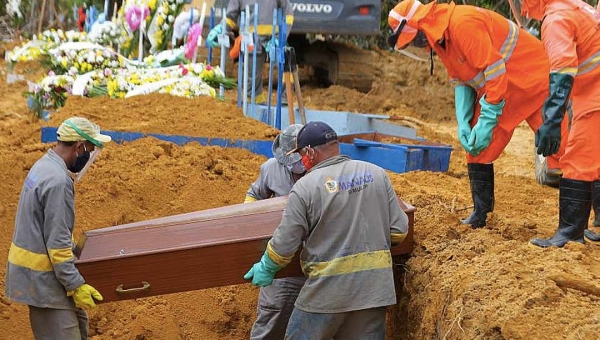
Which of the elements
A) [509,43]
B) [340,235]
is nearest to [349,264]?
[340,235]

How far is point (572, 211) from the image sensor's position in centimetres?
523

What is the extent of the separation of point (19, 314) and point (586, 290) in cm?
373

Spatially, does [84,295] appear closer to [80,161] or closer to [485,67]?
[80,161]

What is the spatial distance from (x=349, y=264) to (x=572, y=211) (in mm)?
1409

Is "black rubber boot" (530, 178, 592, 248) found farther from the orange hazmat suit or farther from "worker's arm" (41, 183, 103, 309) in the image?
"worker's arm" (41, 183, 103, 309)

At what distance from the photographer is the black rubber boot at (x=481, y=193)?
6031mm

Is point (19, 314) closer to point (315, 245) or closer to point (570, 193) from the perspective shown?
point (315, 245)

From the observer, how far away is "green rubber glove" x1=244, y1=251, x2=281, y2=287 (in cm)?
470

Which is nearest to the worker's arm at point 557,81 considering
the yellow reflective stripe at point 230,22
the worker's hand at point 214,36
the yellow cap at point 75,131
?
the yellow cap at point 75,131

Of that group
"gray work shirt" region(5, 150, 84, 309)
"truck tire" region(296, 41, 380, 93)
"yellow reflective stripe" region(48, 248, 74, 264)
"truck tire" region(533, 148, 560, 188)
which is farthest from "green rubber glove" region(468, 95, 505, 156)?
"truck tire" region(296, 41, 380, 93)

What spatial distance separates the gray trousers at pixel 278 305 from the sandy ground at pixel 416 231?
62 centimetres

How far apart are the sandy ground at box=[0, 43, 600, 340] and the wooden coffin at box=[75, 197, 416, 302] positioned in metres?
0.85

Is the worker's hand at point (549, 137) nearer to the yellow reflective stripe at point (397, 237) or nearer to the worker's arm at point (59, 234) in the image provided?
the yellow reflective stripe at point (397, 237)

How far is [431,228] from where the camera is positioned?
5.76 meters
